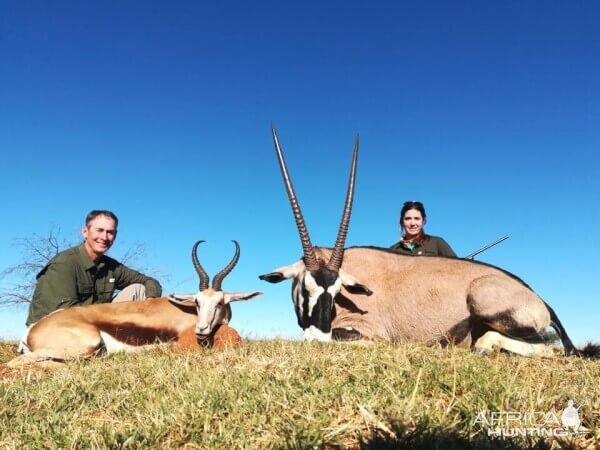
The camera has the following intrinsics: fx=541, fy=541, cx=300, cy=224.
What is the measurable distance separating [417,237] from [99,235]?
15.0 feet

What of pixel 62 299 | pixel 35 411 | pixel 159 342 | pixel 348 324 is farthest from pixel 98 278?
pixel 35 411

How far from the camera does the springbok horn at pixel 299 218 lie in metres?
6.58

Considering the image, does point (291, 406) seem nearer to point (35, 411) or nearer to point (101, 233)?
point (35, 411)

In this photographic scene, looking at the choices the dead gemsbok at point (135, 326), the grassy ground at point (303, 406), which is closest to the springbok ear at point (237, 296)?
the dead gemsbok at point (135, 326)

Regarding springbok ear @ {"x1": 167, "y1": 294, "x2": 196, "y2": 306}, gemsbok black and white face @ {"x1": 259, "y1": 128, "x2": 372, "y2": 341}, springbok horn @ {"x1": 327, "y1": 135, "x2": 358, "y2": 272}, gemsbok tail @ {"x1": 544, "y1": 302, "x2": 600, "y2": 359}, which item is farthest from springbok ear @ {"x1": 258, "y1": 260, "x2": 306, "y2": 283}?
gemsbok tail @ {"x1": 544, "y1": 302, "x2": 600, "y2": 359}

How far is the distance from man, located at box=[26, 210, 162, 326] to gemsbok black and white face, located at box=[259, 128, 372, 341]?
79.2 inches

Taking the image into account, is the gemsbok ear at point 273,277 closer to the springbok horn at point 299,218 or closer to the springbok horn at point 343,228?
the springbok horn at point 299,218

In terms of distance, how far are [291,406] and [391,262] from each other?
450 cm

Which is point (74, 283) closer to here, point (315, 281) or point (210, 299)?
point (210, 299)

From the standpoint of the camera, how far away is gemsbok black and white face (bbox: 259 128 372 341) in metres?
5.98

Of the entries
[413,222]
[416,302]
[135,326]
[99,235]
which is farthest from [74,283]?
[413,222]

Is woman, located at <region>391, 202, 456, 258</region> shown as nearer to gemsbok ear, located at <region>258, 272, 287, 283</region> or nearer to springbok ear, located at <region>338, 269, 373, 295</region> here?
springbok ear, located at <region>338, 269, 373, 295</region>

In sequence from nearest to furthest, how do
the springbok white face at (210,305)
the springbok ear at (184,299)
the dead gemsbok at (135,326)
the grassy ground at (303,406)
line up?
the grassy ground at (303,406)
the dead gemsbok at (135,326)
the springbok white face at (210,305)
the springbok ear at (184,299)

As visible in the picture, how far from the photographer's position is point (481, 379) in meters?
2.74
